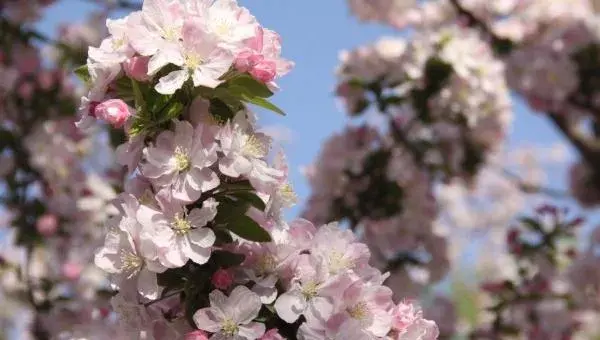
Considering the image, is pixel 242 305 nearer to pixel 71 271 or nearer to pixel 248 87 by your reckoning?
pixel 248 87

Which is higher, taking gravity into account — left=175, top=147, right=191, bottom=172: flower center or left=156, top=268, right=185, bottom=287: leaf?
left=175, top=147, right=191, bottom=172: flower center

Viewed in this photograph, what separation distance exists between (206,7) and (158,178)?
0.86 feet

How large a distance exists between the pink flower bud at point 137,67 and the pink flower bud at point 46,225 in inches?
81.2

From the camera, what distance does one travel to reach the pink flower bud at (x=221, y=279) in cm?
121

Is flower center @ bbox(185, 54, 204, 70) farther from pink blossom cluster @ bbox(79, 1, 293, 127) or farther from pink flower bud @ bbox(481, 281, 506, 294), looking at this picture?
pink flower bud @ bbox(481, 281, 506, 294)

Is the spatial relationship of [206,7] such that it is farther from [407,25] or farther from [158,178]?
[407,25]

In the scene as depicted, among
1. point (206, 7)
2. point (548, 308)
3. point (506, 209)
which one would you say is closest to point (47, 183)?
point (548, 308)

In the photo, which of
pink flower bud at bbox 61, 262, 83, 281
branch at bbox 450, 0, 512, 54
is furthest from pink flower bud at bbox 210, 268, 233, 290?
branch at bbox 450, 0, 512, 54

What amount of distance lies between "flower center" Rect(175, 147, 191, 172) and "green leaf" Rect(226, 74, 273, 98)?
0.14 metres

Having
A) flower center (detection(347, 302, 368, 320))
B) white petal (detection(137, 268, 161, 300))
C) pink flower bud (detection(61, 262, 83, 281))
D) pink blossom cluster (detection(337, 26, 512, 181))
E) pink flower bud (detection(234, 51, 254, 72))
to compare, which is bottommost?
pink flower bud (detection(61, 262, 83, 281))

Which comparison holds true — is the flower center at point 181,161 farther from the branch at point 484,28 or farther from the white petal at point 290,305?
the branch at point 484,28

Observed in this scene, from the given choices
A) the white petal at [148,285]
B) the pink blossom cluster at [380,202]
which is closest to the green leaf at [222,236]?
the white petal at [148,285]

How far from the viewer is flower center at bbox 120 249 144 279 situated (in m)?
1.20

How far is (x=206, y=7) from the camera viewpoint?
130 centimetres
